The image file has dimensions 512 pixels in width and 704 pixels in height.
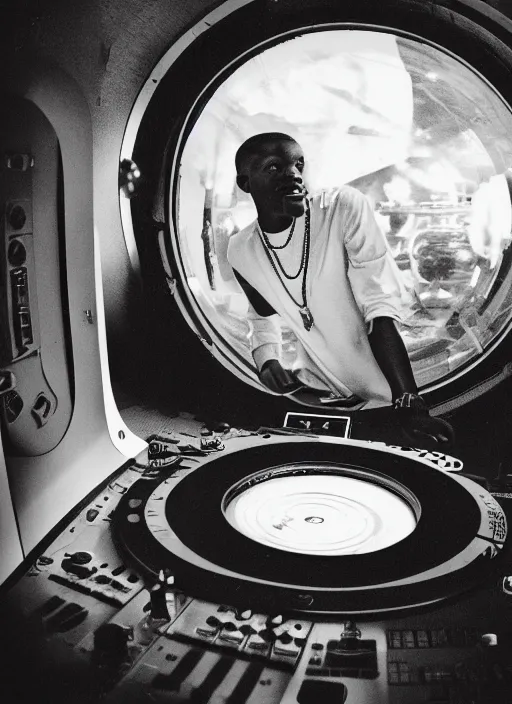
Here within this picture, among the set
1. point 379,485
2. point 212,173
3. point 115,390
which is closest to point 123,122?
point 212,173

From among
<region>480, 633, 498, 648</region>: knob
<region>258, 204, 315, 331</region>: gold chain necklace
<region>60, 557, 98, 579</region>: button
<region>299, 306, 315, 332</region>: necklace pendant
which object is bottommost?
<region>480, 633, 498, 648</region>: knob

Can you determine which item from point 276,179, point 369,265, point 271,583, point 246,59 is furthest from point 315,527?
point 246,59

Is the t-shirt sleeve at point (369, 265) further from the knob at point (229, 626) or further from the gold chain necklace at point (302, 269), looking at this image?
the knob at point (229, 626)

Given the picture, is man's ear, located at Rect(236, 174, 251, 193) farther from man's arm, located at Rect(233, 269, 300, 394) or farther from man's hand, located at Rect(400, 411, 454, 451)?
man's hand, located at Rect(400, 411, 454, 451)

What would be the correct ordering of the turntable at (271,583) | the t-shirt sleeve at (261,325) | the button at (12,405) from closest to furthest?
the turntable at (271,583) < the button at (12,405) < the t-shirt sleeve at (261,325)

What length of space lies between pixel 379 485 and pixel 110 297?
1.45 feet

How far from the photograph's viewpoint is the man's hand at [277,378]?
96 centimetres

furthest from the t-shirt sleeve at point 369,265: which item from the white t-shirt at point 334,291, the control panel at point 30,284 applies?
the control panel at point 30,284

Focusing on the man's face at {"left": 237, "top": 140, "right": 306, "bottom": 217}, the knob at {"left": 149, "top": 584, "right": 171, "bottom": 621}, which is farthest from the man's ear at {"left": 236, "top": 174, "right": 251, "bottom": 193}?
the knob at {"left": 149, "top": 584, "right": 171, "bottom": 621}

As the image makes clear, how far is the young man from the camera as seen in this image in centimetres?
88

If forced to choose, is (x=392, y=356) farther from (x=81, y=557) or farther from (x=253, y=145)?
(x=81, y=557)

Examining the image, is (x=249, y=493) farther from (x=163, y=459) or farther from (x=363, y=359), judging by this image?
(x=363, y=359)

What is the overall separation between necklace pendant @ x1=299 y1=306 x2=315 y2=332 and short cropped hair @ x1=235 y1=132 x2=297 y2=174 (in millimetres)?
194

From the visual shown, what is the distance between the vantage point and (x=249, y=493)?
977 mm
